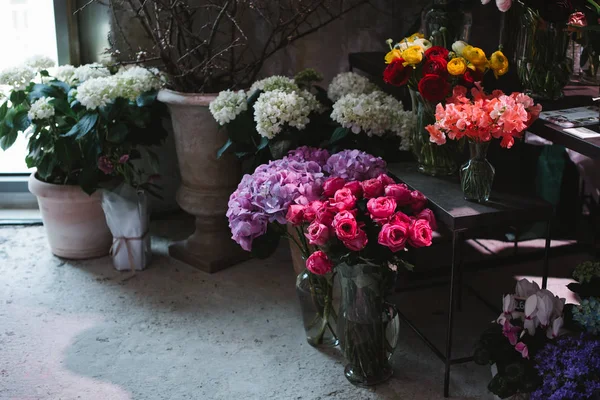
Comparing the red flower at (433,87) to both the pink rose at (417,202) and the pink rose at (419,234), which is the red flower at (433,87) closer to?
the pink rose at (417,202)

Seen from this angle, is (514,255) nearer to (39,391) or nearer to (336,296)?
(336,296)

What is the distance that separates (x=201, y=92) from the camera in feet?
10.1

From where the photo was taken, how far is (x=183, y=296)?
3.02m

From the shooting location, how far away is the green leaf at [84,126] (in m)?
2.99

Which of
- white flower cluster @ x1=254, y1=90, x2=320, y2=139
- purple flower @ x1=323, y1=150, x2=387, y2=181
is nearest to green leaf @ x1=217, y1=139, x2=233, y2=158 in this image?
white flower cluster @ x1=254, y1=90, x2=320, y2=139

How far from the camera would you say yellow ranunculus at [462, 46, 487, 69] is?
2248 mm

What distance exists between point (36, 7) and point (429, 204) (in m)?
2.33

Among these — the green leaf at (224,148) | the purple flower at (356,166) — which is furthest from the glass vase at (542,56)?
the green leaf at (224,148)

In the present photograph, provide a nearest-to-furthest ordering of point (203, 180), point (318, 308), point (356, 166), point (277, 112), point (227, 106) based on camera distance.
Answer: point (356, 166)
point (318, 308)
point (277, 112)
point (227, 106)
point (203, 180)

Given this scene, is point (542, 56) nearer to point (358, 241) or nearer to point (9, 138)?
point (358, 241)

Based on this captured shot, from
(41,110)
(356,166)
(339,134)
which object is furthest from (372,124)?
(41,110)

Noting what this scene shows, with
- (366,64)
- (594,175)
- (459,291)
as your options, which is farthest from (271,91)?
(594,175)

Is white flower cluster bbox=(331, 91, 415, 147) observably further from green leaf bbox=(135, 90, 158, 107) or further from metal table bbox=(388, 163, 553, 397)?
green leaf bbox=(135, 90, 158, 107)

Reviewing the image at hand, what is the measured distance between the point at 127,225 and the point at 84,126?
1.42 ft
